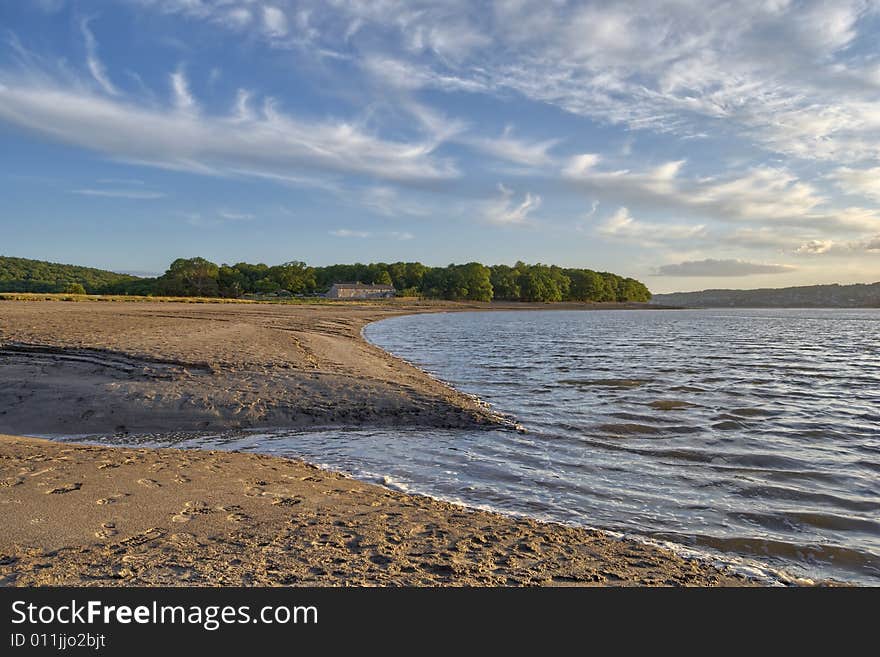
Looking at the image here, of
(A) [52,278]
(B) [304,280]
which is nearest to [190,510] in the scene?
(B) [304,280]

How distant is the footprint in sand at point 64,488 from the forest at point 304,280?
425ft

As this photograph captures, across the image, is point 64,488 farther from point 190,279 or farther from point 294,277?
point 294,277

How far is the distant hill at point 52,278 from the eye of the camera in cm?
13462

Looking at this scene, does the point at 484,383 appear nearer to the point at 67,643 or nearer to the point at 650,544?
the point at 650,544

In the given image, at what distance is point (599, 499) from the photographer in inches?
267

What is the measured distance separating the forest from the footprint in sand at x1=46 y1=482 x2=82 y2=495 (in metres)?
129

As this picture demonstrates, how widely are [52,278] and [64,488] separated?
183m

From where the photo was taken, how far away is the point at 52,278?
153 metres

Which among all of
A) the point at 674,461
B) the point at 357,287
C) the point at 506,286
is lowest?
the point at 674,461

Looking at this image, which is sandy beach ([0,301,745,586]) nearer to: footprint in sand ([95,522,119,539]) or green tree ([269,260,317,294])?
footprint in sand ([95,522,119,539])

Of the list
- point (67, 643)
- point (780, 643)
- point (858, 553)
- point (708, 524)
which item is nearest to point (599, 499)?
point (708, 524)

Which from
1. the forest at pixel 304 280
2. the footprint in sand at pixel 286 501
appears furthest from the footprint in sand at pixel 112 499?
the forest at pixel 304 280

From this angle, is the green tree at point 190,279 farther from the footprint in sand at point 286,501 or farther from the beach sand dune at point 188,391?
the footprint in sand at point 286,501

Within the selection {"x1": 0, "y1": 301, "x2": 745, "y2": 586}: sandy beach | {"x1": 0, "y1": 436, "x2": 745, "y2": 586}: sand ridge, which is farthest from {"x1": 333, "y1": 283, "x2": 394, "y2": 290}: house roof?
{"x1": 0, "y1": 436, "x2": 745, "y2": 586}: sand ridge
